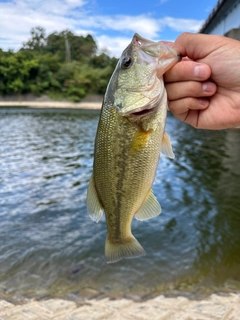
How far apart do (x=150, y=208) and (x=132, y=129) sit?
719 mm

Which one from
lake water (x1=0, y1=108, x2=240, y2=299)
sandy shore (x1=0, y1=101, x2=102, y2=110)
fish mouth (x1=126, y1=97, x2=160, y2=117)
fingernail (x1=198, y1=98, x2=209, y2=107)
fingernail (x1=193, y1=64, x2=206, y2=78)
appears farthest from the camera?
sandy shore (x1=0, y1=101, x2=102, y2=110)

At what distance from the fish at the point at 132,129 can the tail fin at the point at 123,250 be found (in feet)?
1.30

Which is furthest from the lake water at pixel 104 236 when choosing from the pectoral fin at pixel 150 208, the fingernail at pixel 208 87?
the fingernail at pixel 208 87

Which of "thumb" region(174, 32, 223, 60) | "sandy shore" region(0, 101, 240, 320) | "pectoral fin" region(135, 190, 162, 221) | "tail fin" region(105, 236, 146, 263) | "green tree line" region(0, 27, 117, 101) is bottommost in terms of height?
"sandy shore" region(0, 101, 240, 320)

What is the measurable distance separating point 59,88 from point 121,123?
240 ft

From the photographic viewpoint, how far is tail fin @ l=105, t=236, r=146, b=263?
292 cm

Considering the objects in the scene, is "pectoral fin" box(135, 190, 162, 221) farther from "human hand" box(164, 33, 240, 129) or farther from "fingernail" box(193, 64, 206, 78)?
"fingernail" box(193, 64, 206, 78)

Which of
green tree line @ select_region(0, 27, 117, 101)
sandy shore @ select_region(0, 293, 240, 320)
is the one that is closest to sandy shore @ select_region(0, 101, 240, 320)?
sandy shore @ select_region(0, 293, 240, 320)

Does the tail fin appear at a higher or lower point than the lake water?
higher

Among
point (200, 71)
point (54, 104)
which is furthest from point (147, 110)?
point (54, 104)

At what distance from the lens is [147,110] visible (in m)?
2.39

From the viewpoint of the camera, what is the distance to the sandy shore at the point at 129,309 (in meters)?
5.19

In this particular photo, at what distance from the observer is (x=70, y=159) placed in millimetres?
17531

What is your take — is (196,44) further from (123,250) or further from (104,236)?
(104,236)
